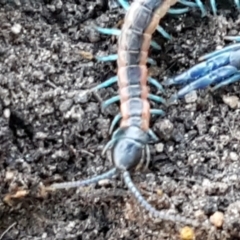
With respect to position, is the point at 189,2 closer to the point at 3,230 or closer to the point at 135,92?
the point at 135,92

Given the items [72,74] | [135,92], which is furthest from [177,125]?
[72,74]

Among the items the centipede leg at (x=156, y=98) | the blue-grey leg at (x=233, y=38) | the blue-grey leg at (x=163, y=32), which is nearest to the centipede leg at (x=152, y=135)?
the centipede leg at (x=156, y=98)

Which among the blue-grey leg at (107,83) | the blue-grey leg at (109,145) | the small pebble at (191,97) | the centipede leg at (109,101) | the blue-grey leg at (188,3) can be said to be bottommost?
the blue-grey leg at (109,145)

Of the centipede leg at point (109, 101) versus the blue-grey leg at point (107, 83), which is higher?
the blue-grey leg at point (107, 83)

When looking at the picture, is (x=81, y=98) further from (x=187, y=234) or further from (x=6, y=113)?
(x=187, y=234)

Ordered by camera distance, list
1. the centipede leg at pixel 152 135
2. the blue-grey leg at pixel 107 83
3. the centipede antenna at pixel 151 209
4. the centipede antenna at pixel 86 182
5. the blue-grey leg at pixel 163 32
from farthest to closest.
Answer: the blue-grey leg at pixel 163 32
the blue-grey leg at pixel 107 83
the centipede leg at pixel 152 135
the centipede antenna at pixel 86 182
the centipede antenna at pixel 151 209

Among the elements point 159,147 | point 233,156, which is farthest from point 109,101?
point 233,156

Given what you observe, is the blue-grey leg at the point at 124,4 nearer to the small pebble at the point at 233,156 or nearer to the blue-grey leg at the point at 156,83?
the blue-grey leg at the point at 156,83

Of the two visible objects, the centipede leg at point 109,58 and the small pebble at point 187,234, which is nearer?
the small pebble at point 187,234
